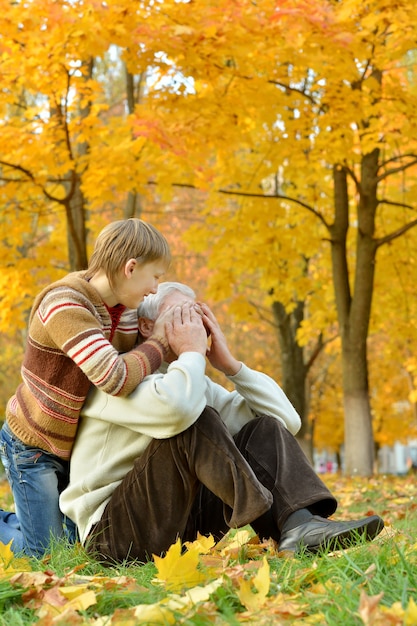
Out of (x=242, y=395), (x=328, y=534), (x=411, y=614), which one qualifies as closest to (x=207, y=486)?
(x=328, y=534)

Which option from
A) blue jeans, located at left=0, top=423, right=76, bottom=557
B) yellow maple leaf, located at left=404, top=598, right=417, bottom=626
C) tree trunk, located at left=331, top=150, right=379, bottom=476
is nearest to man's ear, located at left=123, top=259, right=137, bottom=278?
blue jeans, located at left=0, top=423, right=76, bottom=557

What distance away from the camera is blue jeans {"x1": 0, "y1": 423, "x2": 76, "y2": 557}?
290 centimetres

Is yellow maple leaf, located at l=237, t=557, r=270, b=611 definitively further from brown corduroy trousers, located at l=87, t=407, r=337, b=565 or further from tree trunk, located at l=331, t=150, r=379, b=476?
tree trunk, located at l=331, t=150, r=379, b=476

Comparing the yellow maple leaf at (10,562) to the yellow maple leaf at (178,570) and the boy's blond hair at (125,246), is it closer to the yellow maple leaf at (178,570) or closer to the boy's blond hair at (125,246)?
the yellow maple leaf at (178,570)

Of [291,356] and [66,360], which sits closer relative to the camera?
[66,360]

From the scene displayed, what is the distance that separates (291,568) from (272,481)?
486mm

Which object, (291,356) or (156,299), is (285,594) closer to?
(156,299)

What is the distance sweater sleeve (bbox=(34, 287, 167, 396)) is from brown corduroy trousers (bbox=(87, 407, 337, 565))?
26 cm

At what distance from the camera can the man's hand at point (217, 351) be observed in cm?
303

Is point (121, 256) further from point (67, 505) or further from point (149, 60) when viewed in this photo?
point (149, 60)

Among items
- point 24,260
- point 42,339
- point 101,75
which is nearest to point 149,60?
point 24,260

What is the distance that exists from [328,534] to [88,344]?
1.00 meters

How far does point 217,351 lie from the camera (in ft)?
10.1

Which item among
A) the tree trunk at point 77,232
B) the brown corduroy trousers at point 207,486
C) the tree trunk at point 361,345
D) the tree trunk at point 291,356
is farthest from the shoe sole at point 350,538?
the tree trunk at point 291,356
